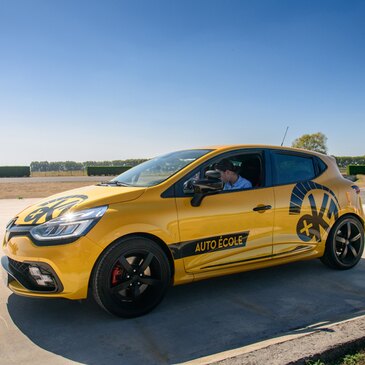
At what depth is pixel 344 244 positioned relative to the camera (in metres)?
5.33

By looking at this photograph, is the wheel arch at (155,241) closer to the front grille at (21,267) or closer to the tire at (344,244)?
the front grille at (21,267)

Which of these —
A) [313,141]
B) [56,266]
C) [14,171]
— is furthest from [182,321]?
[313,141]

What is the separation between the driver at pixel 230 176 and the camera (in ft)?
15.2

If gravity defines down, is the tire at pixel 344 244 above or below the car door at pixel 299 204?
below

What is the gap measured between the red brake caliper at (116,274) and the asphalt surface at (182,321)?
0.37 m

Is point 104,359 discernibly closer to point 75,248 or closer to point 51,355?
point 51,355

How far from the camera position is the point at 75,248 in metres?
3.41

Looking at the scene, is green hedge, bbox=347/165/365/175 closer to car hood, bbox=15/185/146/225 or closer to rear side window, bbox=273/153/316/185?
rear side window, bbox=273/153/316/185

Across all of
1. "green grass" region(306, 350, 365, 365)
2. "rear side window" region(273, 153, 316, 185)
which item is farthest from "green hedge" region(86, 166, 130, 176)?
"green grass" region(306, 350, 365, 365)

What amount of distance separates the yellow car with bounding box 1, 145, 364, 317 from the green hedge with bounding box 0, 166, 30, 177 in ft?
159

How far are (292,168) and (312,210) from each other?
0.57 meters

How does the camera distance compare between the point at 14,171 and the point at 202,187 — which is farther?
the point at 14,171

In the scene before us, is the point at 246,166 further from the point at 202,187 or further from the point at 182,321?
the point at 182,321

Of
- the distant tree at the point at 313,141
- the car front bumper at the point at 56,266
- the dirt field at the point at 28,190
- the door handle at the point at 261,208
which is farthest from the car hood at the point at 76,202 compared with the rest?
the distant tree at the point at 313,141
